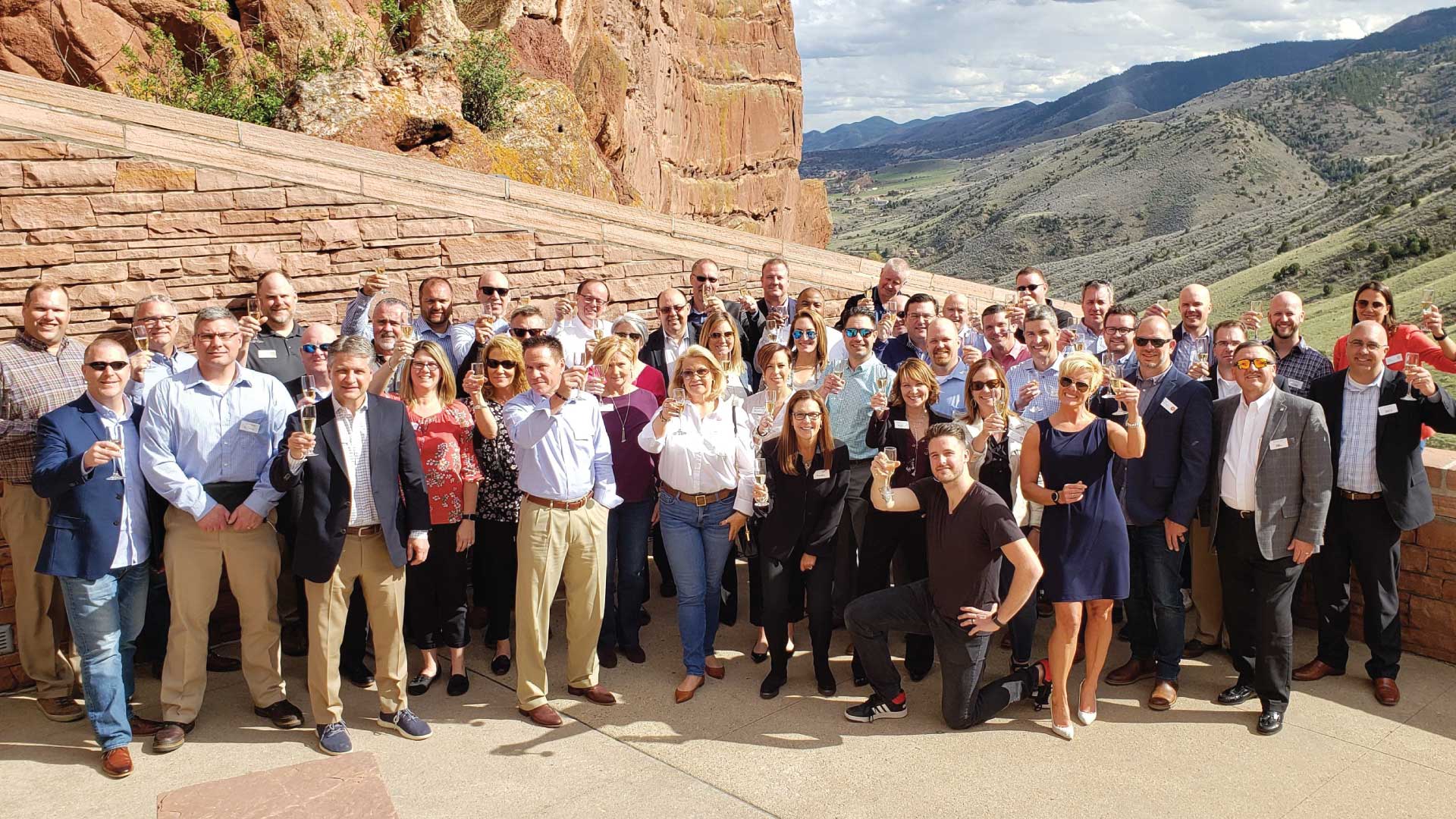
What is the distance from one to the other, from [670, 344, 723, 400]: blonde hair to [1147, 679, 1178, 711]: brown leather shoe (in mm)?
2824

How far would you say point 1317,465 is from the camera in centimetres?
534

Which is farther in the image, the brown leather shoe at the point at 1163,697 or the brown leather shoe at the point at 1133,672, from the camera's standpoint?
the brown leather shoe at the point at 1133,672

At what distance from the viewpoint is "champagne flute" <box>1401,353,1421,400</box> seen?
210 inches

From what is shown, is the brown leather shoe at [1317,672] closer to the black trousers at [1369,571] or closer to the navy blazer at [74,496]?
the black trousers at [1369,571]

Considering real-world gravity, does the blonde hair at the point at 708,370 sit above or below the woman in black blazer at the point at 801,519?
above

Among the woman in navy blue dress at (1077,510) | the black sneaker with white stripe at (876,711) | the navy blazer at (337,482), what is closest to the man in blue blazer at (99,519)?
the navy blazer at (337,482)

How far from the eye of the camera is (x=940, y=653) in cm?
539

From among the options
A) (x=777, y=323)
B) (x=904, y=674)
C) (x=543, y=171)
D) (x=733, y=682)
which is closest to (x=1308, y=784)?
(x=904, y=674)

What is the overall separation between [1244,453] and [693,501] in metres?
2.90

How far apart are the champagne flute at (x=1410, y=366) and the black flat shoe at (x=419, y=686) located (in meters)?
5.39

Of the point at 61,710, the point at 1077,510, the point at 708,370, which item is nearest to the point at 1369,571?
the point at 1077,510

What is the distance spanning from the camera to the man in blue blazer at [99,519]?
194 inches

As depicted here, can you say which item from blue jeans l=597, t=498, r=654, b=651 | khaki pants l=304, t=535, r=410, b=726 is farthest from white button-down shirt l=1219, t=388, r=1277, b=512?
khaki pants l=304, t=535, r=410, b=726

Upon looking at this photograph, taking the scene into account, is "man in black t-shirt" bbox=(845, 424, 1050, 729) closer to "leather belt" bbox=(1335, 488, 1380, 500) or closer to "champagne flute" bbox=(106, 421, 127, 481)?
"leather belt" bbox=(1335, 488, 1380, 500)
